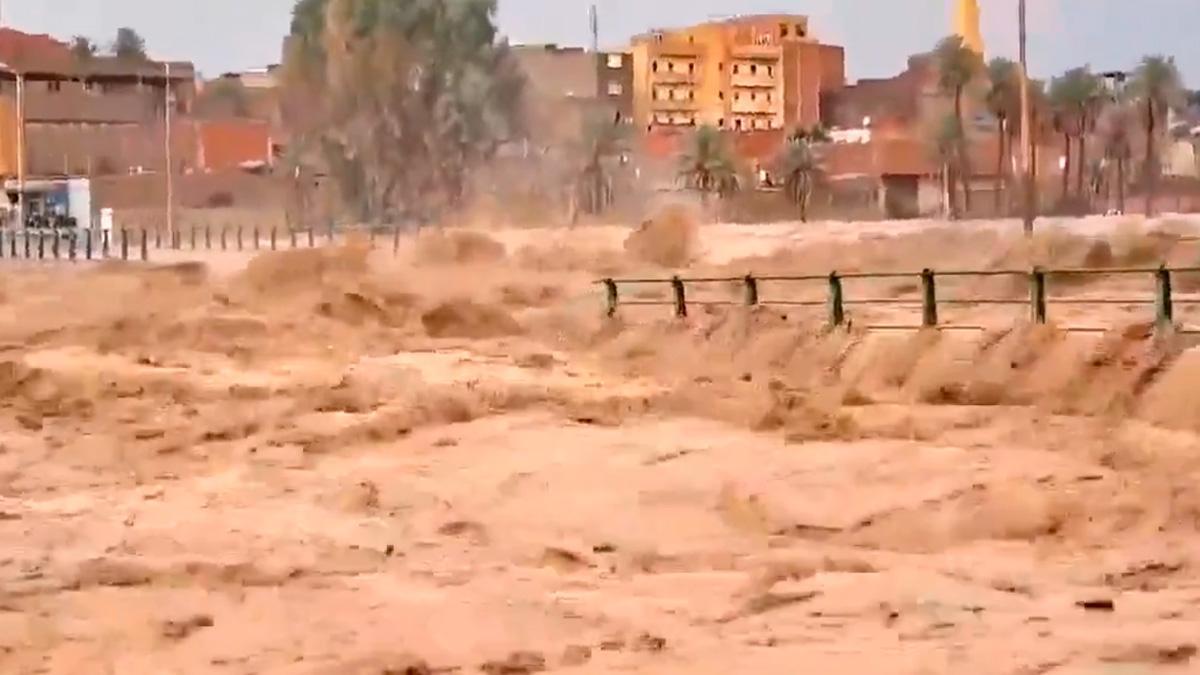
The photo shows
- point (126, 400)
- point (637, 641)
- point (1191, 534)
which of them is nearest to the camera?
point (637, 641)

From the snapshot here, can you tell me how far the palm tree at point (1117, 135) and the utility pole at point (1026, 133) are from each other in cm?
135

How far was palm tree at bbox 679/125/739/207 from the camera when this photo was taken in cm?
3128

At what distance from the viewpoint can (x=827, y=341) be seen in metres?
14.1

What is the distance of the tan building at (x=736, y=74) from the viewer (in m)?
27.9

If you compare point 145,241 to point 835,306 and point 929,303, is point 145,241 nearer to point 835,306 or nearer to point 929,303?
point 835,306

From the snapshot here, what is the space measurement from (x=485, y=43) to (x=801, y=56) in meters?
13.9

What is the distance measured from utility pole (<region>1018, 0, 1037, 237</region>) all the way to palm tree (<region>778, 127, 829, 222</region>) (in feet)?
15.5

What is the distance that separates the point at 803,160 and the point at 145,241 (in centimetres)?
1114

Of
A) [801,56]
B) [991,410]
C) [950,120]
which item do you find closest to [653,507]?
[991,410]

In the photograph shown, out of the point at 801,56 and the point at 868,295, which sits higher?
the point at 801,56

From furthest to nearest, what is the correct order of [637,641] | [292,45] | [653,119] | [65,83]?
[292,45] → [65,83] → [653,119] → [637,641]

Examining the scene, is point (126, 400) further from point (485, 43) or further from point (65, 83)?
point (485, 43)

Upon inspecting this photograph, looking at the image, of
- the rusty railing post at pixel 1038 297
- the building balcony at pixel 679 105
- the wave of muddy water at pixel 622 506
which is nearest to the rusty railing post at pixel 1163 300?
the wave of muddy water at pixel 622 506

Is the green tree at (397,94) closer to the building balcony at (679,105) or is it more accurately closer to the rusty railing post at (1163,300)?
the building balcony at (679,105)
